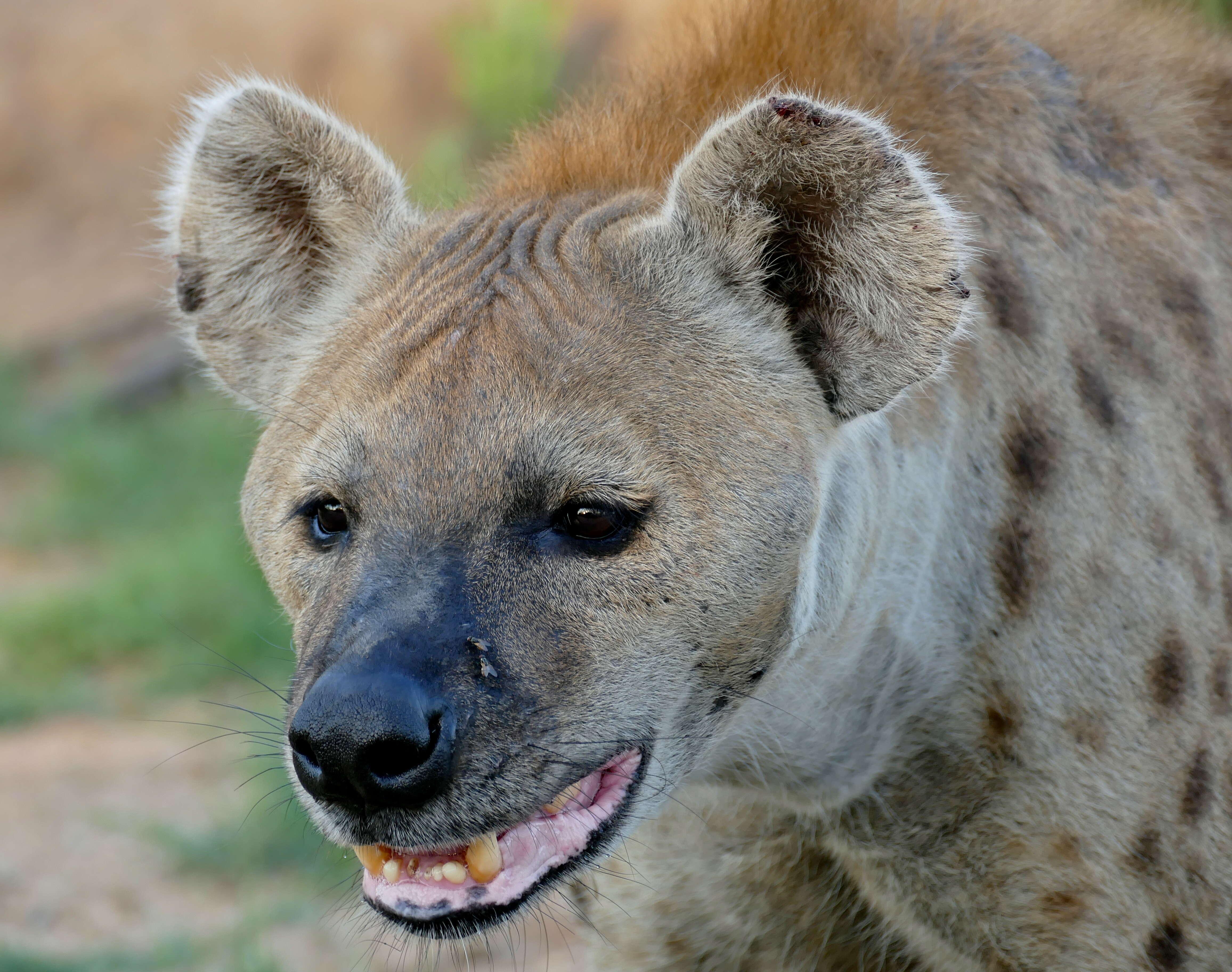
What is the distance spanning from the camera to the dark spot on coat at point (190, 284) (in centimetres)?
232

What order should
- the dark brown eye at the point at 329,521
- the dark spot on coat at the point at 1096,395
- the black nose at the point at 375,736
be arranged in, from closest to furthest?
the black nose at the point at 375,736 → the dark brown eye at the point at 329,521 → the dark spot on coat at the point at 1096,395

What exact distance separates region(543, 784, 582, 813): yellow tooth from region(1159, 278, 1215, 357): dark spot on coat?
112 centimetres

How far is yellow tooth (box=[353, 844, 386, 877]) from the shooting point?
187 cm

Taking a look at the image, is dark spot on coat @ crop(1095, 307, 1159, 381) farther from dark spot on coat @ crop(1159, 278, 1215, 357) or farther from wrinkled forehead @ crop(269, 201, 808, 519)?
wrinkled forehead @ crop(269, 201, 808, 519)

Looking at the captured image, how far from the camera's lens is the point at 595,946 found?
8.39ft

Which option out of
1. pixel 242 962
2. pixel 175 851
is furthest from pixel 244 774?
pixel 242 962

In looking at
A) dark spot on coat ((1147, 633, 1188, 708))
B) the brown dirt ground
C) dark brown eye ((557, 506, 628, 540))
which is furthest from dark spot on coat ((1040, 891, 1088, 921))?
the brown dirt ground

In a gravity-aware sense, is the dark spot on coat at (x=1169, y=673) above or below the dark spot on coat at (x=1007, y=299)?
below

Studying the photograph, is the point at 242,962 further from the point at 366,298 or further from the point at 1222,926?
the point at 1222,926

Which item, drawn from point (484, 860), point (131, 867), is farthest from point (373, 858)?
point (131, 867)

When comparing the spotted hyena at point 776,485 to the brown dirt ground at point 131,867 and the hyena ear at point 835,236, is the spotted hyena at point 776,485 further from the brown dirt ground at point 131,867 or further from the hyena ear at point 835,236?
the brown dirt ground at point 131,867

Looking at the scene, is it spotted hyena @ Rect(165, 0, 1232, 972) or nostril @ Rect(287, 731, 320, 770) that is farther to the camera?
spotted hyena @ Rect(165, 0, 1232, 972)

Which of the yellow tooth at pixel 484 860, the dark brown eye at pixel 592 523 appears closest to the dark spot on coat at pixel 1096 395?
the dark brown eye at pixel 592 523

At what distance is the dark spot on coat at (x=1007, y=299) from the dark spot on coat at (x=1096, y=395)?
3.5 inches
